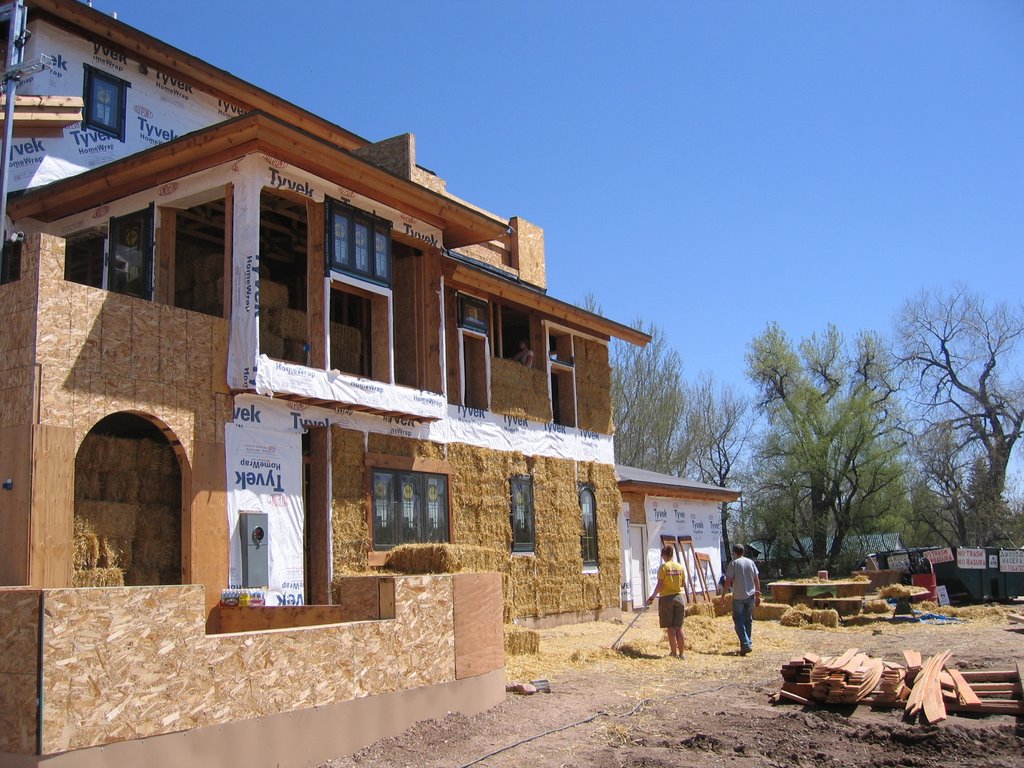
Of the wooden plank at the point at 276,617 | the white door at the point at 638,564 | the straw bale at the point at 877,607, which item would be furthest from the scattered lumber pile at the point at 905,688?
the white door at the point at 638,564

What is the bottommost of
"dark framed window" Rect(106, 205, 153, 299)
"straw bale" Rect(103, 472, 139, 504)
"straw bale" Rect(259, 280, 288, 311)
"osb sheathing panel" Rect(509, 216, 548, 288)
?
"straw bale" Rect(103, 472, 139, 504)

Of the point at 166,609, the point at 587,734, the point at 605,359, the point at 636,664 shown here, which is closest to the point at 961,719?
the point at 587,734

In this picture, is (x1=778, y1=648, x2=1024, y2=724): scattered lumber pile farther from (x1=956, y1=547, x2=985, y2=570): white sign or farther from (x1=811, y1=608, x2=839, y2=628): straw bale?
(x1=956, y1=547, x2=985, y2=570): white sign

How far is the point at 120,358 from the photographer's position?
1146cm

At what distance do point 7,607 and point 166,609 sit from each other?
104 cm

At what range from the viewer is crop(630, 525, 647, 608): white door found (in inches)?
965

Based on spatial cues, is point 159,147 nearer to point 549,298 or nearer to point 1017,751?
point 549,298

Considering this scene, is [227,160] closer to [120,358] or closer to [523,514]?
[120,358]

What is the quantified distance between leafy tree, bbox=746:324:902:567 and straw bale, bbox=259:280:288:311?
3216 cm

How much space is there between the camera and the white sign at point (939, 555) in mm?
24547

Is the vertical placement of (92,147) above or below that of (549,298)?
above

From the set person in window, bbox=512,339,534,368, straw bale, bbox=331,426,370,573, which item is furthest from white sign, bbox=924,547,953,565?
straw bale, bbox=331,426,370,573

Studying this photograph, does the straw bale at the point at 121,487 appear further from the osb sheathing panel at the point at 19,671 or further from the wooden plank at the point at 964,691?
the wooden plank at the point at 964,691

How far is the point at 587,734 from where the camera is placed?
9.34 m
